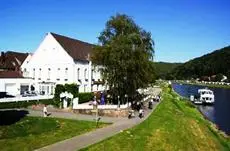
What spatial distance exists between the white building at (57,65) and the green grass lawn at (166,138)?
27.2 meters

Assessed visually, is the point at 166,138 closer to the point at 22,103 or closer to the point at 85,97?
the point at 22,103

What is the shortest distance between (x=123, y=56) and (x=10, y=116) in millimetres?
16384

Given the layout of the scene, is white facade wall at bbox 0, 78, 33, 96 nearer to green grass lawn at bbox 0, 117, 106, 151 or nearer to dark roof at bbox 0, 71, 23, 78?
dark roof at bbox 0, 71, 23, 78

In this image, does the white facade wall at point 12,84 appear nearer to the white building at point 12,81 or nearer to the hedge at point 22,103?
the white building at point 12,81

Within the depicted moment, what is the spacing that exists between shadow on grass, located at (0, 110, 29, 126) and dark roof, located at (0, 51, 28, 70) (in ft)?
117

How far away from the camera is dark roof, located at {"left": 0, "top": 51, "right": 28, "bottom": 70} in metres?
81.8

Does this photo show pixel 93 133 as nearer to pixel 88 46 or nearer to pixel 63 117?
pixel 63 117

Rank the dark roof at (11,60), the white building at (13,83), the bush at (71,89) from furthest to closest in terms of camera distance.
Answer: the dark roof at (11,60) → the white building at (13,83) → the bush at (71,89)

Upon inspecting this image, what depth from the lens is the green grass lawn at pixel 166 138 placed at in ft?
97.6

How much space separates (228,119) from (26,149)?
4765 cm

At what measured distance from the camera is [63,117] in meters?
42.6

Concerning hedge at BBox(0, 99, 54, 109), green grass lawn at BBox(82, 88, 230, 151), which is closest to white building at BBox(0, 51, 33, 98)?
hedge at BBox(0, 99, 54, 109)

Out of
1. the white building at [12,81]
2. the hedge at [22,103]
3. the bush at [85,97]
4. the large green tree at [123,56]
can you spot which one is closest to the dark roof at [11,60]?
the white building at [12,81]

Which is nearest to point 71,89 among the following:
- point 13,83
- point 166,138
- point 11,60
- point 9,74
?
point 13,83
